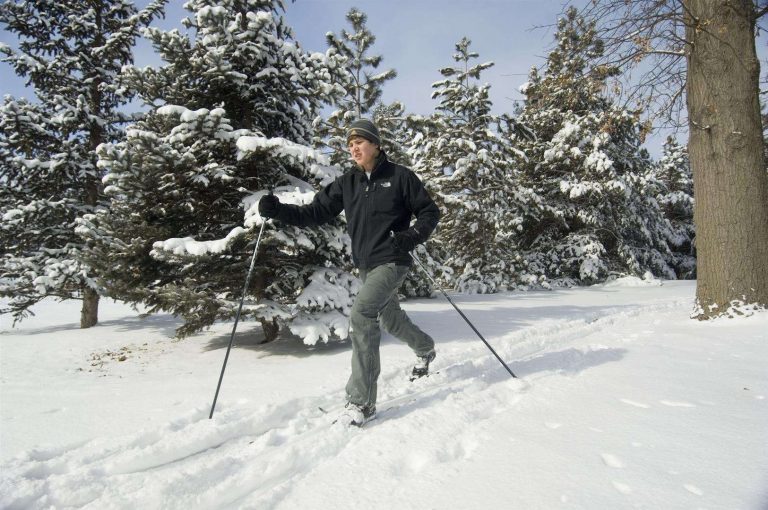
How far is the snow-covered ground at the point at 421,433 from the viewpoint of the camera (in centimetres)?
201

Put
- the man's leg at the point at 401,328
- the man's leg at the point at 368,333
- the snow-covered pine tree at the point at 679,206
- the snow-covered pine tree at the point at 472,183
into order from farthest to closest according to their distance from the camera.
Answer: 1. the snow-covered pine tree at the point at 679,206
2. the snow-covered pine tree at the point at 472,183
3. the man's leg at the point at 401,328
4. the man's leg at the point at 368,333

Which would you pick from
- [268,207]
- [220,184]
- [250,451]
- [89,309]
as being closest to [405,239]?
[268,207]

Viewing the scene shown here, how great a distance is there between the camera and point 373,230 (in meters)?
3.34

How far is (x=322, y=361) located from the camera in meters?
5.15

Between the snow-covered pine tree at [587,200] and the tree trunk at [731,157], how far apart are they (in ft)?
33.7

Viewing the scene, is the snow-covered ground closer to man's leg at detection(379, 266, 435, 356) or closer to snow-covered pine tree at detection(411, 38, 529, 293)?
man's leg at detection(379, 266, 435, 356)

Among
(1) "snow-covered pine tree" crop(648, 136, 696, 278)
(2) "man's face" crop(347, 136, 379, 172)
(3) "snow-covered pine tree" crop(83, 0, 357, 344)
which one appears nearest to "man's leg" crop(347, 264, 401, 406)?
(2) "man's face" crop(347, 136, 379, 172)

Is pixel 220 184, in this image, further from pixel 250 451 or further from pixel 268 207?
pixel 250 451

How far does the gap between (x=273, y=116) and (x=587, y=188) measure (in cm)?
1372

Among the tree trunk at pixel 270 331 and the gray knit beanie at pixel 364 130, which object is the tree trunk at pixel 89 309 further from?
the gray knit beanie at pixel 364 130

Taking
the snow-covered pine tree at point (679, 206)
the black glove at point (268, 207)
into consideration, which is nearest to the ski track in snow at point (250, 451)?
the black glove at point (268, 207)

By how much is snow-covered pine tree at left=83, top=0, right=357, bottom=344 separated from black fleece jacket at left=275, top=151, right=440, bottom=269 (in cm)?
203

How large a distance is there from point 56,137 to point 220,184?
22.5 feet

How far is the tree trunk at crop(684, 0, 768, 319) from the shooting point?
19.0ft
